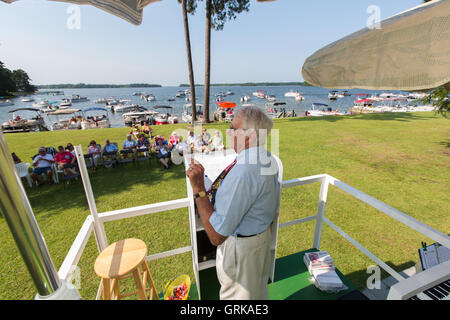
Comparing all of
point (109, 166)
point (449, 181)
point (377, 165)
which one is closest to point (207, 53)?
point (109, 166)

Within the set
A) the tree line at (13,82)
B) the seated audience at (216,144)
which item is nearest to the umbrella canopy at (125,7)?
the seated audience at (216,144)

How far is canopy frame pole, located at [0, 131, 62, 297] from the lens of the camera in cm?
69

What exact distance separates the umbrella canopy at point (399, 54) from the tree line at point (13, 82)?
255 ft

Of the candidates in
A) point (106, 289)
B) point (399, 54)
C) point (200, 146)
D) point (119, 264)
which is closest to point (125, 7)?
point (399, 54)

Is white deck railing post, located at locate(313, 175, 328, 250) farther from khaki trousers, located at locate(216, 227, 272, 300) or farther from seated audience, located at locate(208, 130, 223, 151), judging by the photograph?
seated audience, located at locate(208, 130, 223, 151)

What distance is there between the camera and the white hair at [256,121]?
1.61 m

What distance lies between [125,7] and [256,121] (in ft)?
4.90

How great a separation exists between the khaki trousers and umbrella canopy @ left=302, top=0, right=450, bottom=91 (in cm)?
139

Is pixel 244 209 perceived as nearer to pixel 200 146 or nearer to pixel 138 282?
pixel 138 282

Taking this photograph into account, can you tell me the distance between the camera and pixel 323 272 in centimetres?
277

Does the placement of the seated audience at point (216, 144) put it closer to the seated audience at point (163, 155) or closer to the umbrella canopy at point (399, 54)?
the seated audience at point (163, 155)

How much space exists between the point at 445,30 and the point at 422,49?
114mm

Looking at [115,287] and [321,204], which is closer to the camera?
[115,287]
